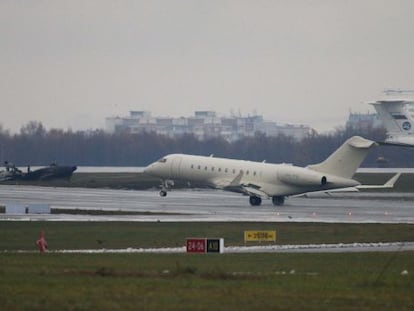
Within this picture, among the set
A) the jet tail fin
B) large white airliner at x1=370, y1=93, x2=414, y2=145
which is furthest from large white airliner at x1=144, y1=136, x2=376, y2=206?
large white airliner at x1=370, y1=93, x2=414, y2=145

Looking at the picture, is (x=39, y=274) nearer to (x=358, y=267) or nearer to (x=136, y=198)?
(x=358, y=267)

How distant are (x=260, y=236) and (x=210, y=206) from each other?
89.6ft

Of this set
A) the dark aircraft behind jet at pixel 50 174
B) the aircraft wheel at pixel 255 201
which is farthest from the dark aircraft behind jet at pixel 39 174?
the aircraft wheel at pixel 255 201

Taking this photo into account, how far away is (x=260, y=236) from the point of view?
50000mm

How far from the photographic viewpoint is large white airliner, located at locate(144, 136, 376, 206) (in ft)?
260

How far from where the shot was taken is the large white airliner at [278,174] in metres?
79.4

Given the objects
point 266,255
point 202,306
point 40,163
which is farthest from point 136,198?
point 40,163

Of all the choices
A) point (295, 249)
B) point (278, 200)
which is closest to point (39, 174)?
point (278, 200)

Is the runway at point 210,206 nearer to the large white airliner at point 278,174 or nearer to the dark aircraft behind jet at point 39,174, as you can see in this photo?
the large white airliner at point 278,174

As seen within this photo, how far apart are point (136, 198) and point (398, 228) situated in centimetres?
3245

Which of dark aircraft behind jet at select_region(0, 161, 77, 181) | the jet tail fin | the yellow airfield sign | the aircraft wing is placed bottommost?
dark aircraft behind jet at select_region(0, 161, 77, 181)

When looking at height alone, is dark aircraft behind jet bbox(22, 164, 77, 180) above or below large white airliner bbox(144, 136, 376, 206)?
below

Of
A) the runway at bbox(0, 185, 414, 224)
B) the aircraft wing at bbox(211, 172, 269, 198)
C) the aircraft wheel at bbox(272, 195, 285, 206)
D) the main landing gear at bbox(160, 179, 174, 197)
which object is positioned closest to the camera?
the runway at bbox(0, 185, 414, 224)

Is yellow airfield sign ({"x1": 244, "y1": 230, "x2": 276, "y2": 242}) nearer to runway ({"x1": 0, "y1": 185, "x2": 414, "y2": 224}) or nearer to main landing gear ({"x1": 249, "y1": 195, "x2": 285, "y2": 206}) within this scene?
runway ({"x1": 0, "y1": 185, "x2": 414, "y2": 224})
